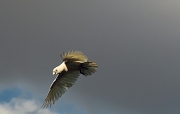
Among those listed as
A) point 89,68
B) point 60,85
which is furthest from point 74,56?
point 60,85

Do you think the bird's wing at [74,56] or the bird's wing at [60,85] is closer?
the bird's wing at [74,56]

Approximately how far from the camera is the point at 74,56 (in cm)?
2167

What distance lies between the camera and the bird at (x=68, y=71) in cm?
2177

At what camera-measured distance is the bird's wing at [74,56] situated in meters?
21.5

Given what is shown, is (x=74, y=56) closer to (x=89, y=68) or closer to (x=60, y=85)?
(x=89, y=68)

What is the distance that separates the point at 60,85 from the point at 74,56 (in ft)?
9.91

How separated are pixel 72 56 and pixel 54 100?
12.3ft

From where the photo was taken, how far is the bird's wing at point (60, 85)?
2353 centimetres

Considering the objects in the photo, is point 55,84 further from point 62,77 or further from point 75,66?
point 75,66

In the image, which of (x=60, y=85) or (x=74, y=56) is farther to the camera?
(x=60, y=85)

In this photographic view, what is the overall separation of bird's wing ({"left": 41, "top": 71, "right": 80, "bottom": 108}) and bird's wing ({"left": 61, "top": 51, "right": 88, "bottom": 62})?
5.04 feet

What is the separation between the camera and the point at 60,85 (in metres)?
24.2

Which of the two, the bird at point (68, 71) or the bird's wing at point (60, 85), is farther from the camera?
the bird's wing at point (60, 85)

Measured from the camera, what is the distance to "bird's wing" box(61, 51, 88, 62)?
70.6 feet
